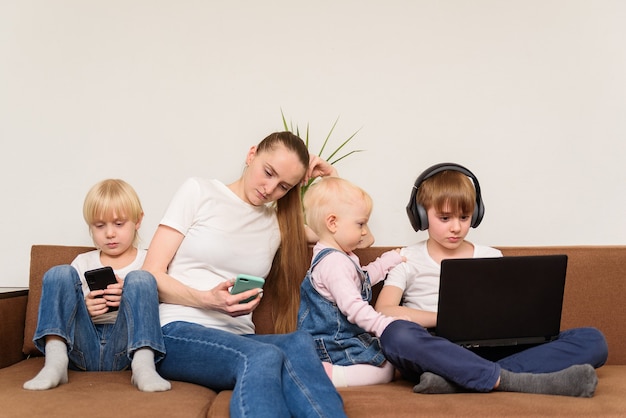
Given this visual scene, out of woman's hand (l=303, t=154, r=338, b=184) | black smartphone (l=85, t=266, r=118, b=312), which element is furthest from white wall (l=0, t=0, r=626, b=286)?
black smartphone (l=85, t=266, r=118, b=312)

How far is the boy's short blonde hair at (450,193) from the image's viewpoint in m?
2.50

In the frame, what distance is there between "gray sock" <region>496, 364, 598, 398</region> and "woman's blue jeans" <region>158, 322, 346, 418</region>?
1.81 ft

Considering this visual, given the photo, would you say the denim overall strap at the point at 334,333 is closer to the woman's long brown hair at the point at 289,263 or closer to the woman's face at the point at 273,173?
the woman's long brown hair at the point at 289,263

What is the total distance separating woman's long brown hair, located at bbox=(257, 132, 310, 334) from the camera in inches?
102

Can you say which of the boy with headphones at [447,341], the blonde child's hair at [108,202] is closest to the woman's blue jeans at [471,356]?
the boy with headphones at [447,341]

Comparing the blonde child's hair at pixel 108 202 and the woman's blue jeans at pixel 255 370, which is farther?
the blonde child's hair at pixel 108 202

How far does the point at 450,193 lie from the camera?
2502 millimetres

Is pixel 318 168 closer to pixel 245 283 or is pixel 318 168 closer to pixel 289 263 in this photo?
pixel 289 263

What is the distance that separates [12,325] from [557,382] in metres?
1.81

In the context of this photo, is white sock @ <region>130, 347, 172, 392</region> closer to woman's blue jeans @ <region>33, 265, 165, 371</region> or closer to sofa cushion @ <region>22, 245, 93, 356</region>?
woman's blue jeans @ <region>33, 265, 165, 371</region>

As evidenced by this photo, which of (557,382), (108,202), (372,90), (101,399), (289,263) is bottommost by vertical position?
(101,399)

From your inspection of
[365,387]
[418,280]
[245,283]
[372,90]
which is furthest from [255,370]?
[372,90]

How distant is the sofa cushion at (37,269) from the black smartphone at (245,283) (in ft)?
2.47

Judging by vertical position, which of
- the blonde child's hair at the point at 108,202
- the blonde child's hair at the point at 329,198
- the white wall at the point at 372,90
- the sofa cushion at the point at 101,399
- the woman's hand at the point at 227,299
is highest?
the white wall at the point at 372,90
